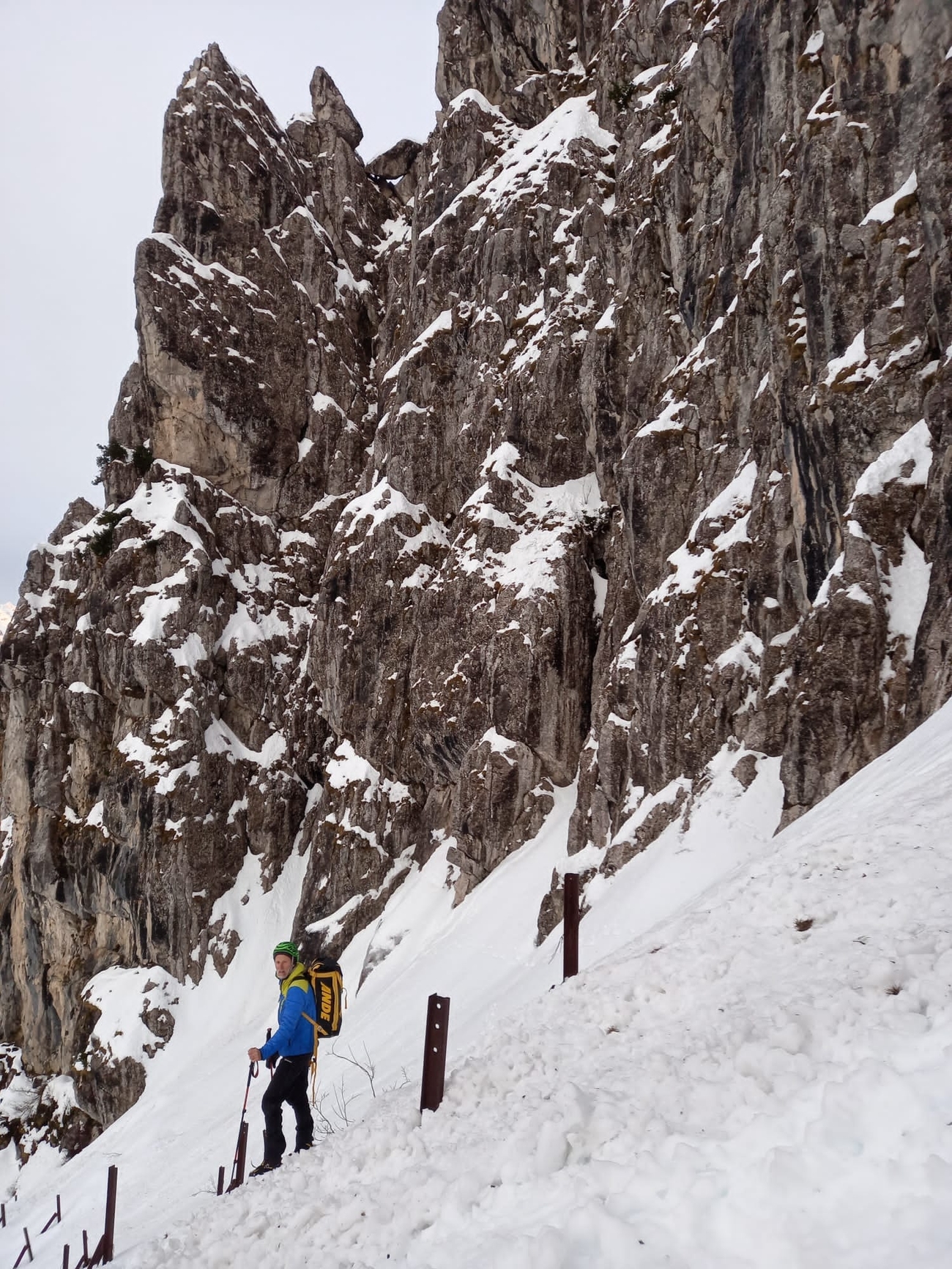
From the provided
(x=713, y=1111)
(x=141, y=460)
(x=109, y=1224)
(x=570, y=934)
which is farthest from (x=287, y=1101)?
(x=141, y=460)

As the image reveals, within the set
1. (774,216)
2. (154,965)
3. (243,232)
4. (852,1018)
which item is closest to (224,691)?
(154,965)

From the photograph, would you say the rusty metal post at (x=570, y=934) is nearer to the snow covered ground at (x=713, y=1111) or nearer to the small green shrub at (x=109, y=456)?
the snow covered ground at (x=713, y=1111)

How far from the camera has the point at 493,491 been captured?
37719 millimetres

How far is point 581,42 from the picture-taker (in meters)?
48.4

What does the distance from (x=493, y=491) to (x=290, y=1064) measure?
32.4 metres

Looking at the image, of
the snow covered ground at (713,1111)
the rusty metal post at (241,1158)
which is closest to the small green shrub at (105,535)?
the rusty metal post at (241,1158)

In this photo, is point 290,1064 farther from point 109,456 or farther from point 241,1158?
point 109,456

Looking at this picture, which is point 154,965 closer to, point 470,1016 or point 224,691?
point 224,691

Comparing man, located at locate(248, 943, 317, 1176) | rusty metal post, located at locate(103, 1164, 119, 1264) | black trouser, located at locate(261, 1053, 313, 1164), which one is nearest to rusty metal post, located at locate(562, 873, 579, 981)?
man, located at locate(248, 943, 317, 1176)

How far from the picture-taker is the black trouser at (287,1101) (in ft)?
22.9

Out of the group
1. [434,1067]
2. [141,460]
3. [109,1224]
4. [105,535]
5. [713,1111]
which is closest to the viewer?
[713,1111]

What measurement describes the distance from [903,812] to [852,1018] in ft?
12.1

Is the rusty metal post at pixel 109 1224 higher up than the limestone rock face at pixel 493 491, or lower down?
lower down

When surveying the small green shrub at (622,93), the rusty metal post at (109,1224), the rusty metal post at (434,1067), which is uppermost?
the small green shrub at (622,93)
